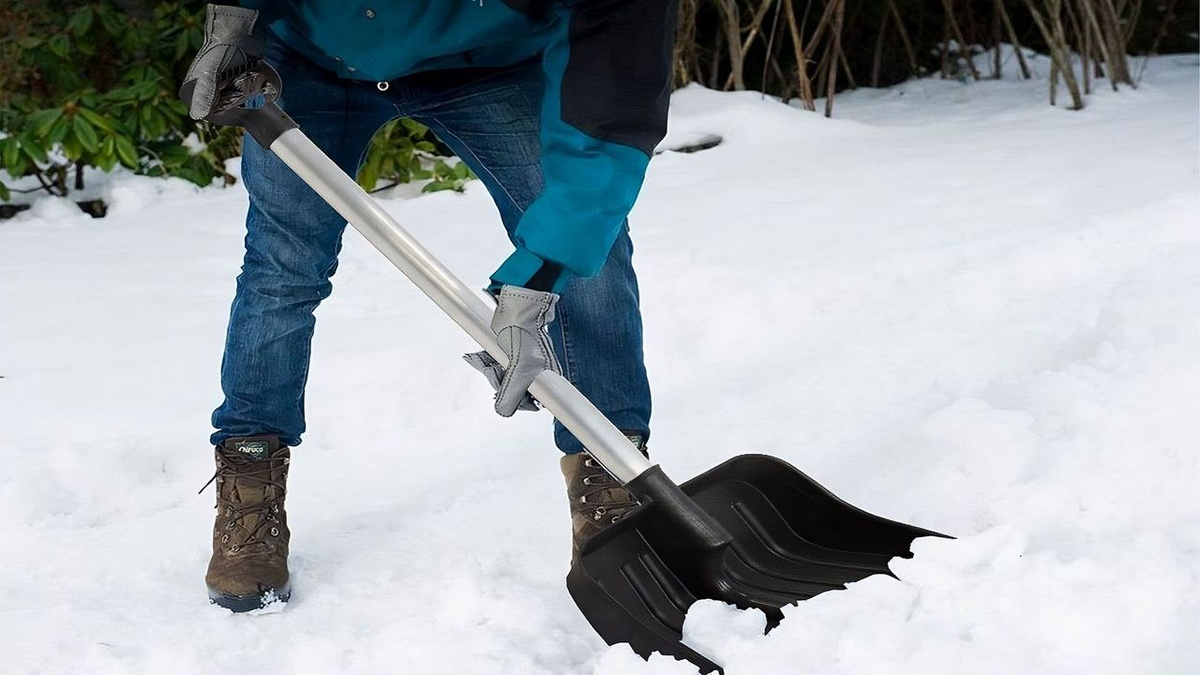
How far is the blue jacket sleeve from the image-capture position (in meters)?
1.18

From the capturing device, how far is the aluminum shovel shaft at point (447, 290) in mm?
1276

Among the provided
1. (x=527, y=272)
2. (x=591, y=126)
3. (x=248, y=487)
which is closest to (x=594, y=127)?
(x=591, y=126)

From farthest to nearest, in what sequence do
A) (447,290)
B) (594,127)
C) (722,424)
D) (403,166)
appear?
1. (403,166)
2. (722,424)
3. (447,290)
4. (594,127)

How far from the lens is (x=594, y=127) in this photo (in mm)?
1176

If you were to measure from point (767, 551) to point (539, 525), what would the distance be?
0.37m

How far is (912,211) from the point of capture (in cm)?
295

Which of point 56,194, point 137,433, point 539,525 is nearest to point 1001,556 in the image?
point 539,525

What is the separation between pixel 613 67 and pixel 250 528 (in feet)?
2.46

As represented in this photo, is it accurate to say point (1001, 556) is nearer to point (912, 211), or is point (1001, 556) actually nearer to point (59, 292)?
point (912, 211)

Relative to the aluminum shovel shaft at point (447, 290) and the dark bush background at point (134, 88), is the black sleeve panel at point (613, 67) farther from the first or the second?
the dark bush background at point (134, 88)

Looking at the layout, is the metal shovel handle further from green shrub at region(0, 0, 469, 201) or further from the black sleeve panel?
green shrub at region(0, 0, 469, 201)

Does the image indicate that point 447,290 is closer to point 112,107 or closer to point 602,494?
point 602,494

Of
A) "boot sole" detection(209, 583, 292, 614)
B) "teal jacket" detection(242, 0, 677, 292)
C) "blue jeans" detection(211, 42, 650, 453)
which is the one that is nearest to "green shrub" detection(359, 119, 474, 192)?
"blue jeans" detection(211, 42, 650, 453)

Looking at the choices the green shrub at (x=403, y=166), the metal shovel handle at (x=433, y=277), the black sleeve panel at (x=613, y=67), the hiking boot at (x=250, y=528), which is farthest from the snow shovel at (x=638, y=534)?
A: the green shrub at (x=403, y=166)
